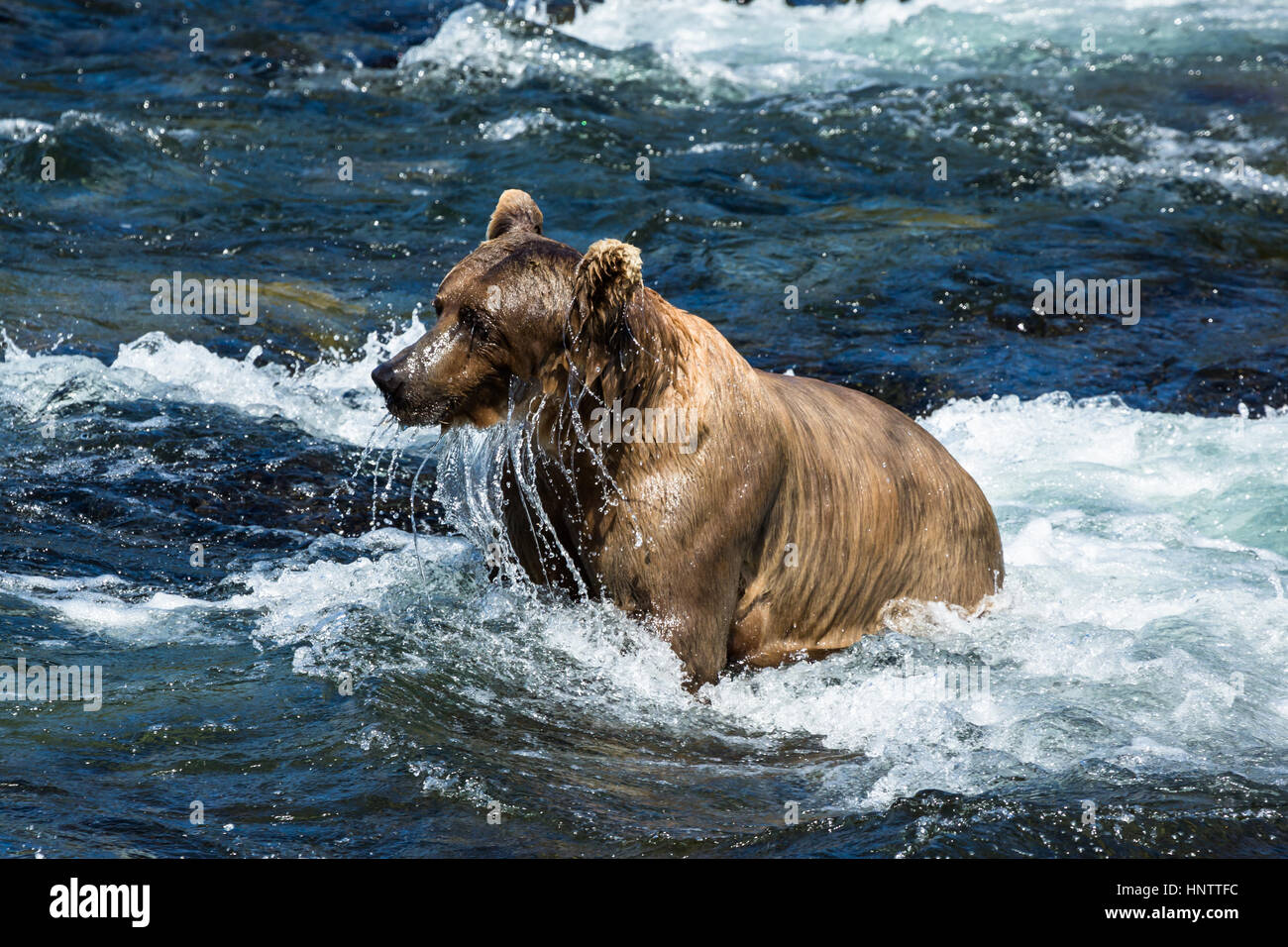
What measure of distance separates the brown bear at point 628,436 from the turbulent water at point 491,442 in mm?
241

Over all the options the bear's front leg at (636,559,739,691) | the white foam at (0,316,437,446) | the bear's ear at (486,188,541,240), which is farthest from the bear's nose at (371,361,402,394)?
the white foam at (0,316,437,446)

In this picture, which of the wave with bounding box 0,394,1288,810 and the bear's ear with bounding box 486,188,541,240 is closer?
the wave with bounding box 0,394,1288,810

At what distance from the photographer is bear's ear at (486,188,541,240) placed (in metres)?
5.14

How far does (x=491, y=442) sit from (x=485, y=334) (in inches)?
18.8

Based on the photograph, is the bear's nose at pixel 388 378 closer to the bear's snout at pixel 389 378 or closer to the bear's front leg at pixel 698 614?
the bear's snout at pixel 389 378

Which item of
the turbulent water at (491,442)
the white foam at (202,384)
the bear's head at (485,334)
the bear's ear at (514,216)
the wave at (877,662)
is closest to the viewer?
the turbulent water at (491,442)

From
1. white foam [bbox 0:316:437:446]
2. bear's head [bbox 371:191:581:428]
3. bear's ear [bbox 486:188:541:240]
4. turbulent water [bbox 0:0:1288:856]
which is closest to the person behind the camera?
turbulent water [bbox 0:0:1288:856]

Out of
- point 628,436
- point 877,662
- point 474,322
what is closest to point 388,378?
point 474,322

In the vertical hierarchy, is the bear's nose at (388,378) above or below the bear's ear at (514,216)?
below

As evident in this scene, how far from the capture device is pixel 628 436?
15.7 ft

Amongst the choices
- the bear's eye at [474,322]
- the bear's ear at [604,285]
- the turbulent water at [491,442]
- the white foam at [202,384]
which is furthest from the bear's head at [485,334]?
the white foam at [202,384]

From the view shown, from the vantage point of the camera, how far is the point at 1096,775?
4578mm

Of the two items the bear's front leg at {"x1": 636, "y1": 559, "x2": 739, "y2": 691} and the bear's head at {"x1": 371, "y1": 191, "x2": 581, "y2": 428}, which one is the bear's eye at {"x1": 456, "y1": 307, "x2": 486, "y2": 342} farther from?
the bear's front leg at {"x1": 636, "y1": 559, "x2": 739, "y2": 691}

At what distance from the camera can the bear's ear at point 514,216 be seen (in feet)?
16.9
